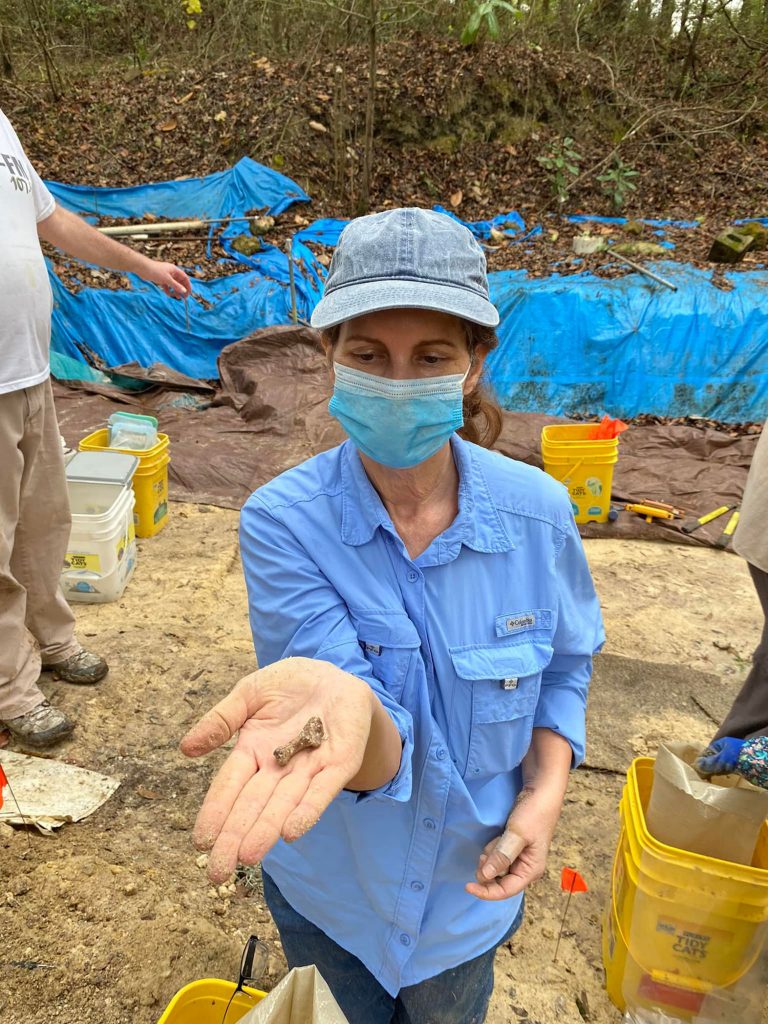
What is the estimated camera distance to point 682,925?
1.99 m

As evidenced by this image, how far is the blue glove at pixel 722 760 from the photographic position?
6.42 feet

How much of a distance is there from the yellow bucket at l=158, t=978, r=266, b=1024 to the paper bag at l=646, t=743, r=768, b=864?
4.04 feet

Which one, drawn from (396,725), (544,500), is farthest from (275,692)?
(544,500)

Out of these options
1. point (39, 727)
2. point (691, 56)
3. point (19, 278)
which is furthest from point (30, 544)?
point (691, 56)

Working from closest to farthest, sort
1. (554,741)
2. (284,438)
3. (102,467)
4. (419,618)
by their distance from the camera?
(419,618) < (554,741) < (102,467) < (284,438)

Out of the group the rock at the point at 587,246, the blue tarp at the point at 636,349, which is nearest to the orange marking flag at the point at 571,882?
the blue tarp at the point at 636,349

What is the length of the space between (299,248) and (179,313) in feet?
6.44

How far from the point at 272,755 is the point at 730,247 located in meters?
9.84

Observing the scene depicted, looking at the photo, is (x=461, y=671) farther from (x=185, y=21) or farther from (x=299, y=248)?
(x=185, y=21)

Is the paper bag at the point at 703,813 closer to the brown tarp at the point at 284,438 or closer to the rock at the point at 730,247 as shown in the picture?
the brown tarp at the point at 284,438

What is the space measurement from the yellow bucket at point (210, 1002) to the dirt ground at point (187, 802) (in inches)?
18.1

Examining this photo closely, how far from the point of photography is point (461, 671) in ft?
3.94

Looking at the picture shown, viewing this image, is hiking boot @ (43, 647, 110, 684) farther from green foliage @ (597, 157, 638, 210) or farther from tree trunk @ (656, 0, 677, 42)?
tree trunk @ (656, 0, 677, 42)

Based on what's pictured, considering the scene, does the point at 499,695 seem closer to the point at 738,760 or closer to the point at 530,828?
the point at 530,828
